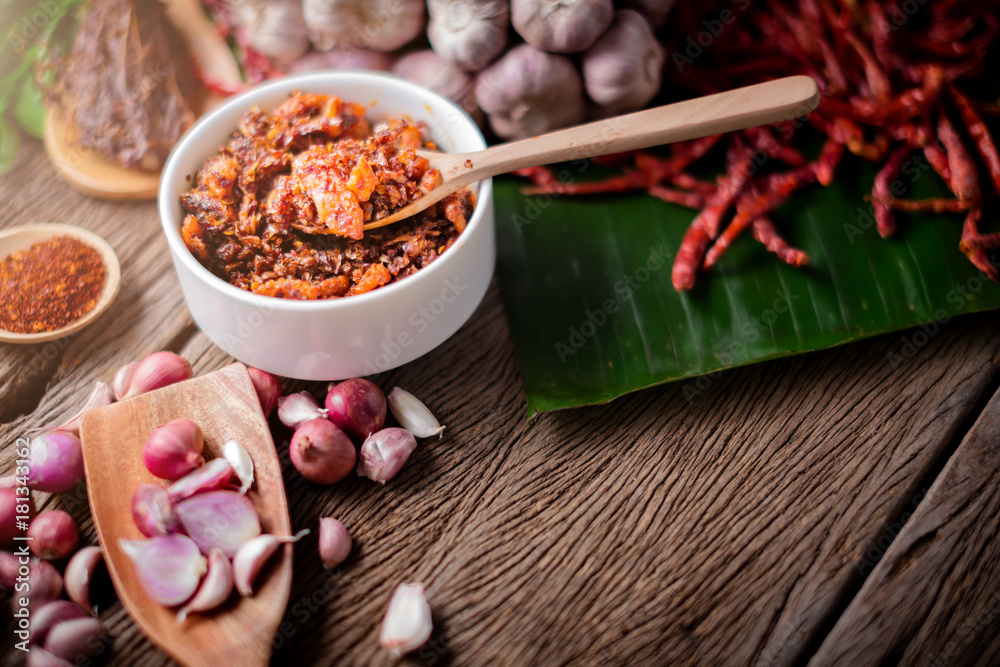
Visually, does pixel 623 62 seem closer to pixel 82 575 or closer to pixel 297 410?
pixel 297 410

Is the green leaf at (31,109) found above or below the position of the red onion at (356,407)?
above

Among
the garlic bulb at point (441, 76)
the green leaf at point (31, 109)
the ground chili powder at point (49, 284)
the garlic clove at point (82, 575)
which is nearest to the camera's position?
the garlic clove at point (82, 575)

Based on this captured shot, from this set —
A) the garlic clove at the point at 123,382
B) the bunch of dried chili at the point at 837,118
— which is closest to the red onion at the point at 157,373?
the garlic clove at the point at 123,382

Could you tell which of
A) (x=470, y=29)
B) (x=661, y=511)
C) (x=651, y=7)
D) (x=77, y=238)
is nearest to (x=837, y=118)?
(x=651, y=7)

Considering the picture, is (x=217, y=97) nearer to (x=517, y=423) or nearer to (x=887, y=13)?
(x=517, y=423)

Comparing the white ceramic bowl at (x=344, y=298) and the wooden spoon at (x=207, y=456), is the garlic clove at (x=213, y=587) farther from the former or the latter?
the white ceramic bowl at (x=344, y=298)

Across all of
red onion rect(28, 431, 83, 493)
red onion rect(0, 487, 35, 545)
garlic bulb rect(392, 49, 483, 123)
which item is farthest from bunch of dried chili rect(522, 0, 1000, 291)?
red onion rect(0, 487, 35, 545)

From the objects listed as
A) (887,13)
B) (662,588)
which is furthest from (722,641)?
(887,13)

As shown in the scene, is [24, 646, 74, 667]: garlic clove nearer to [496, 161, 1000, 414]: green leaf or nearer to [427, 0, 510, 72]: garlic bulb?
[496, 161, 1000, 414]: green leaf
